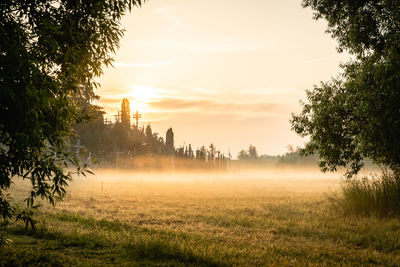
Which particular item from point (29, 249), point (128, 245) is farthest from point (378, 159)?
point (29, 249)

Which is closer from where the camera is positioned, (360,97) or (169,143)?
(360,97)

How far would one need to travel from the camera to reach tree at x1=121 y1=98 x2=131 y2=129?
97.4 metres

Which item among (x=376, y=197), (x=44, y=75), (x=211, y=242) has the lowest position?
(x=211, y=242)

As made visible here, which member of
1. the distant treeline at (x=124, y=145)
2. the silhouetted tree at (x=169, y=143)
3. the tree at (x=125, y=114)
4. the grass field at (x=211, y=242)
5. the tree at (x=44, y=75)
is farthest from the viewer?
the silhouetted tree at (x=169, y=143)

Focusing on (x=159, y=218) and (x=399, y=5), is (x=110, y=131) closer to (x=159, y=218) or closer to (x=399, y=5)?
(x=159, y=218)

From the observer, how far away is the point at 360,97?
49.4 feet

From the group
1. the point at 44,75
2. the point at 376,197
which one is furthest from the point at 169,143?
the point at 44,75

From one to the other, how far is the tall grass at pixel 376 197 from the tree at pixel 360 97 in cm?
85

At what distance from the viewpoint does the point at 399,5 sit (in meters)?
14.0

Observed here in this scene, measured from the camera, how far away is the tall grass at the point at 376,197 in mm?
16703

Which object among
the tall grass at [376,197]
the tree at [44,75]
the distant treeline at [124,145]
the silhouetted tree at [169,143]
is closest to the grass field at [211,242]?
the tall grass at [376,197]

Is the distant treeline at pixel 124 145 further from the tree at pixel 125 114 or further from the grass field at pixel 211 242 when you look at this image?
the grass field at pixel 211 242

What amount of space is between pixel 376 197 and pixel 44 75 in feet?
52.2

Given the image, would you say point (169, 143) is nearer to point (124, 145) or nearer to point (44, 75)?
point (124, 145)
